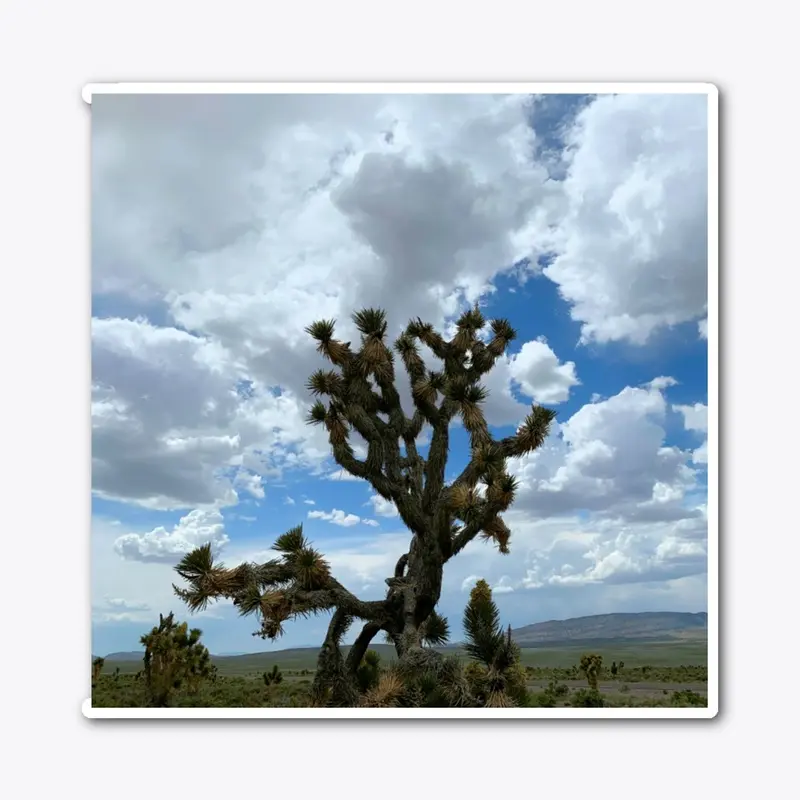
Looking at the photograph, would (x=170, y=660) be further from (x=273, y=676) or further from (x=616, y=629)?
(x=616, y=629)

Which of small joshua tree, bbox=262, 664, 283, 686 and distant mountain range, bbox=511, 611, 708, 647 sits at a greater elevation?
distant mountain range, bbox=511, 611, 708, 647

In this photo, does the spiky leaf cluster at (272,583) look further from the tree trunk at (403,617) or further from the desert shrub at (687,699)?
the desert shrub at (687,699)

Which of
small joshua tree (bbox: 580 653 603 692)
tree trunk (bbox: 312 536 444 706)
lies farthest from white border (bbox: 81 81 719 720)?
tree trunk (bbox: 312 536 444 706)

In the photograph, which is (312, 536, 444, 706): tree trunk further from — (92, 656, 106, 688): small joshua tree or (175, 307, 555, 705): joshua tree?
(92, 656, 106, 688): small joshua tree

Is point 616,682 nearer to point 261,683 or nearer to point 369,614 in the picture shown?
point 369,614

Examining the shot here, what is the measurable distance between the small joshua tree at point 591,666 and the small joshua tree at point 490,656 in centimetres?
81

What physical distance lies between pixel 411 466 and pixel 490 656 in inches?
85.6

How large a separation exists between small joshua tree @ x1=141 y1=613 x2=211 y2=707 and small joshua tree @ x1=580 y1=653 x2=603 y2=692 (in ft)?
12.1

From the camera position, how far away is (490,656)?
7895 millimetres

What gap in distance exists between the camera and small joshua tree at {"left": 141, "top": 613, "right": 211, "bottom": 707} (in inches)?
303

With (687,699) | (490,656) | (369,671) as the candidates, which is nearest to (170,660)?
(369,671)

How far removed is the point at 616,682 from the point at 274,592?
3336mm
